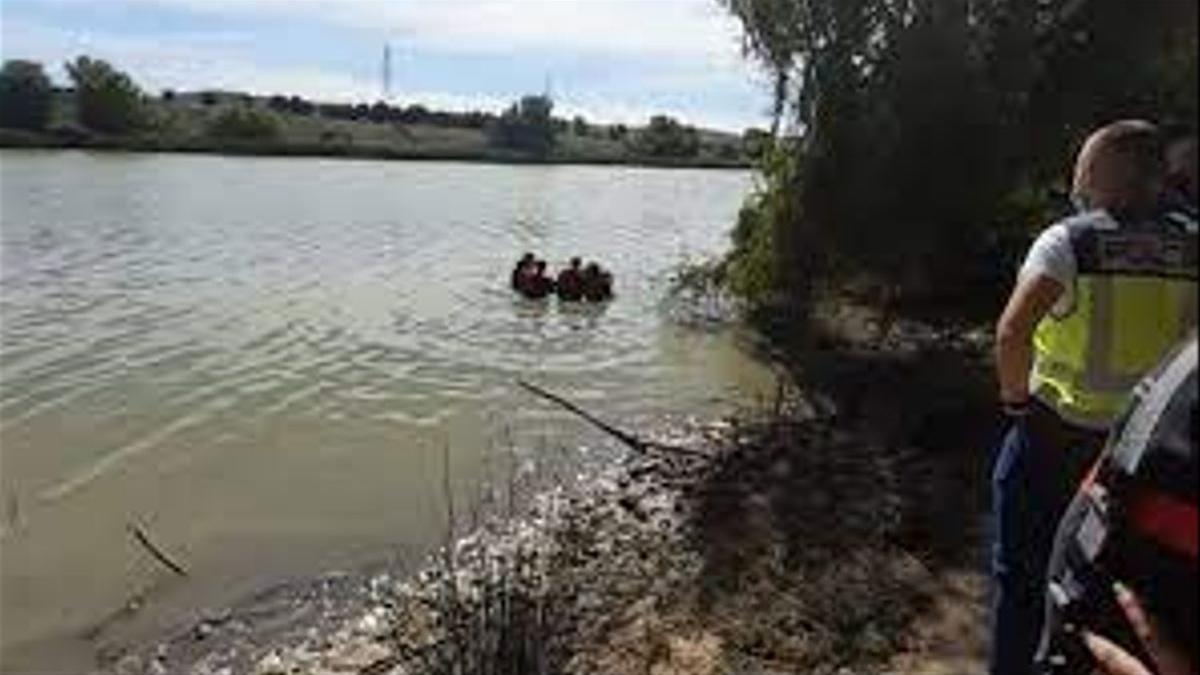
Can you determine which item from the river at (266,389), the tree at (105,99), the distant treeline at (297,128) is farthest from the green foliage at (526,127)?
the river at (266,389)

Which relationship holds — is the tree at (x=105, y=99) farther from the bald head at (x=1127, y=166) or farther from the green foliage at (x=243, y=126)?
the bald head at (x=1127, y=166)

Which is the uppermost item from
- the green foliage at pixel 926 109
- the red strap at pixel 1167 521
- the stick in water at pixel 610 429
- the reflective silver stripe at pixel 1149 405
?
the reflective silver stripe at pixel 1149 405

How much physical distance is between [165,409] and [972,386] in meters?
7.46

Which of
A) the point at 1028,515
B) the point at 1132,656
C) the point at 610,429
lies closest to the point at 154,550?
the point at 610,429

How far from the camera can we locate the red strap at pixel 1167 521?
102 inches

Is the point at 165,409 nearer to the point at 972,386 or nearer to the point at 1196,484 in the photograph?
the point at 972,386

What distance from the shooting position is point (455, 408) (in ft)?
59.9

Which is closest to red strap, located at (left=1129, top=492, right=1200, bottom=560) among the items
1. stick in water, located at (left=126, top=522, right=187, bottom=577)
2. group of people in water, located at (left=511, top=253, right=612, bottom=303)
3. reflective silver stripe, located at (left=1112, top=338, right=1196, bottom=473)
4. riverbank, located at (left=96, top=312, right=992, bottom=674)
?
reflective silver stripe, located at (left=1112, top=338, right=1196, bottom=473)

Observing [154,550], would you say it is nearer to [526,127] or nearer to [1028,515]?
[1028,515]

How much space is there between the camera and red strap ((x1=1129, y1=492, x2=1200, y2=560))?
2586mm

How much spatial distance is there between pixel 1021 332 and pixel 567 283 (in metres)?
23.2

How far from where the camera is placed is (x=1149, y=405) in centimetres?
274

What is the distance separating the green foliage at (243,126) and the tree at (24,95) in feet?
28.0

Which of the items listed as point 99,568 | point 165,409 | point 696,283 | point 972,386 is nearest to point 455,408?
point 165,409
